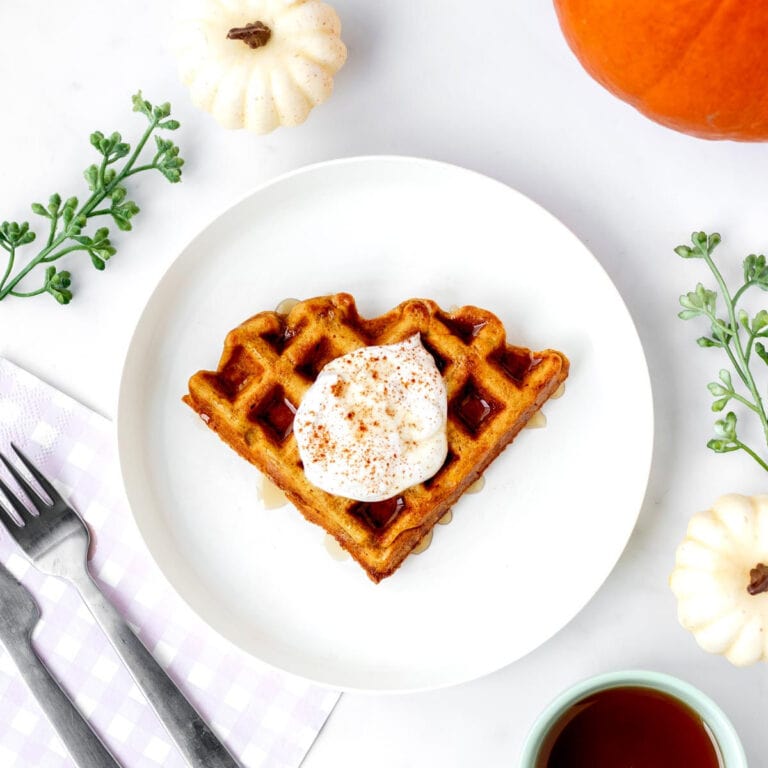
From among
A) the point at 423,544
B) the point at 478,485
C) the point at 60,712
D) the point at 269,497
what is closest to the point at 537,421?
the point at 478,485

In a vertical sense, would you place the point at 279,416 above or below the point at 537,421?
below

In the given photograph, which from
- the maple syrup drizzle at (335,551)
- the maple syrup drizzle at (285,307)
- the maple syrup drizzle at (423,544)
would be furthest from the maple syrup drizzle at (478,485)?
the maple syrup drizzle at (285,307)

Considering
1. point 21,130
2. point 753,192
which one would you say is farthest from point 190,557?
point 753,192

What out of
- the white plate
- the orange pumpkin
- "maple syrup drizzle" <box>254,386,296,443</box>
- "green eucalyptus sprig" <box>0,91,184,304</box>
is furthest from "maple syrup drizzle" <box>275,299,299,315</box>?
the orange pumpkin

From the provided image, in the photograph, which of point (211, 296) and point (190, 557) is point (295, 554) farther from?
point (211, 296)

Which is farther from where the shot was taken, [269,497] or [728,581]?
[269,497]

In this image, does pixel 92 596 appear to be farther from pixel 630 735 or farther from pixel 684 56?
Answer: pixel 684 56

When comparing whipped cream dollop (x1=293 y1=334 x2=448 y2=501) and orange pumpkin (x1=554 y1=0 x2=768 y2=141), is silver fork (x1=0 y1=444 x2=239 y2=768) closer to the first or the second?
whipped cream dollop (x1=293 y1=334 x2=448 y2=501)
